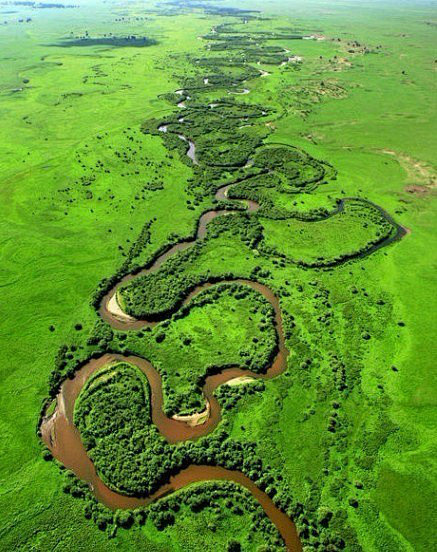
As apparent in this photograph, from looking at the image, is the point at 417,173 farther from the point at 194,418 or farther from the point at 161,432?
the point at 161,432

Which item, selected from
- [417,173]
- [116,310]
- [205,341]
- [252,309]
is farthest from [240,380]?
[417,173]

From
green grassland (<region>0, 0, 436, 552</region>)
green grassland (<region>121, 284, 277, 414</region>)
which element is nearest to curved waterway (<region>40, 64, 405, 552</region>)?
green grassland (<region>121, 284, 277, 414</region>)

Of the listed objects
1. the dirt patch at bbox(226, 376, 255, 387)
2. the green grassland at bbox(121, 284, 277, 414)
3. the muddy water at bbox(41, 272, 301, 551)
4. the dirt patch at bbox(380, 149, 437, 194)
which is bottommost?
the muddy water at bbox(41, 272, 301, 551)

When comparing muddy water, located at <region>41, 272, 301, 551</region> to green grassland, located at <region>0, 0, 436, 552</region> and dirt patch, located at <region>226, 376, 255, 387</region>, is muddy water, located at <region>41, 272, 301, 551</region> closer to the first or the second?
dirt patch, located at <region>226, 376, 255, 387</region>

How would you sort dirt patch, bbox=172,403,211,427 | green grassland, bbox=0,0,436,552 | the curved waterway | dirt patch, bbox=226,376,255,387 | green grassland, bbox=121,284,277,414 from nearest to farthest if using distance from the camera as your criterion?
green grassland, bbox=0,0,436,552 < the curved waterway < dirt patch, bbox=172,403,211,427 < green grassland, bbox=121,284,277,414 < dirt patch, bbox=226,376,255,387

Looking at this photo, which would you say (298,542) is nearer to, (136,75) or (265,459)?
(265,459)

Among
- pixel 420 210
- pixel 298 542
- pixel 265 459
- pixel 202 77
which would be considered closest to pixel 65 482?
pixel 265 459
